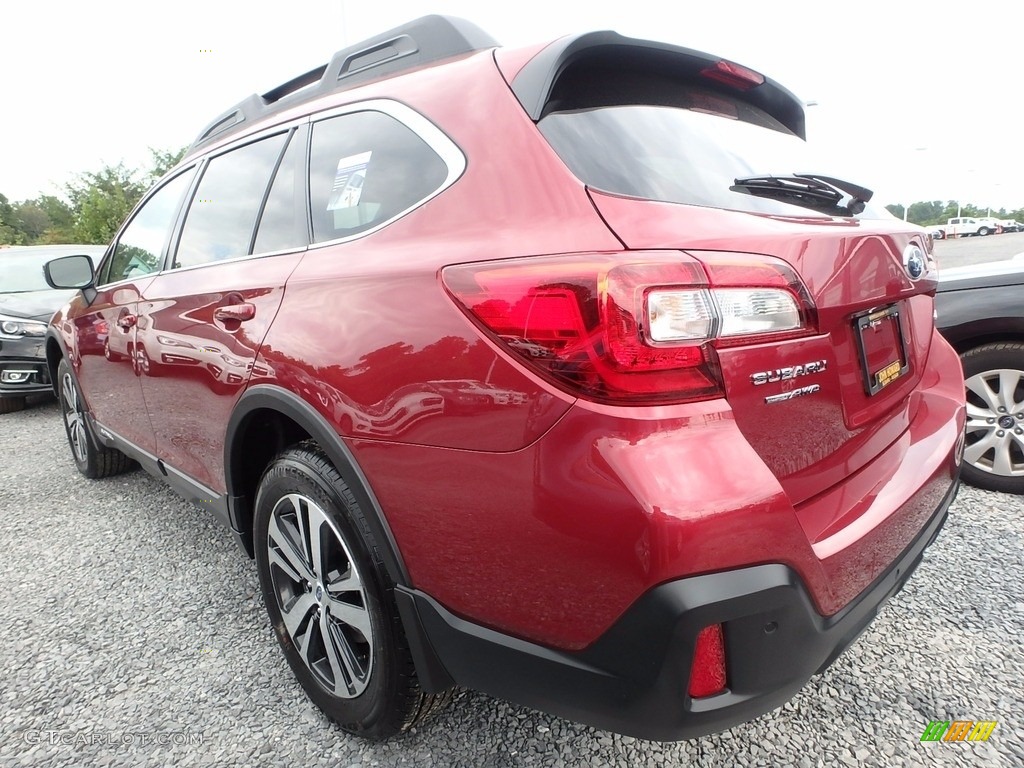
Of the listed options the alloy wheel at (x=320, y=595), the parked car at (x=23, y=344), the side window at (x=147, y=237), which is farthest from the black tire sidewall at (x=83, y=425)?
the alloy wheel at (x=320, y=595)

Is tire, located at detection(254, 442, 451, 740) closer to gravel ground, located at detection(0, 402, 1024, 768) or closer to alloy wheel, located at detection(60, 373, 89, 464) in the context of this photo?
gravel ground, located at detection(0, 402, 1024, 768)

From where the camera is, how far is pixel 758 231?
1258 millimetres

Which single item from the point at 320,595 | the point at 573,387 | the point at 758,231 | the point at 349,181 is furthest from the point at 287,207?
the point at 758,231

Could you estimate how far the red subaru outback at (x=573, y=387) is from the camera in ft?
3.64

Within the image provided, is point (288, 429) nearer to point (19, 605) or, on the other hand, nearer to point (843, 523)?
point (843, 523)

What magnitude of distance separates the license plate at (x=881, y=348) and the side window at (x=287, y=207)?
1.50m

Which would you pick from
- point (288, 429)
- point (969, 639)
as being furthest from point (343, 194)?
point (969, 639)

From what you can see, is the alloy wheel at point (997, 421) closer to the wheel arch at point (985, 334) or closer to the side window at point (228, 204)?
the wheel arch at point (985, 334)

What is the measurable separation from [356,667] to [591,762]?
0.67m

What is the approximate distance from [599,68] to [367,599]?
1387 millimetres

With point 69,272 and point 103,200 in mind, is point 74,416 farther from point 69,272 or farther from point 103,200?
point 103,200

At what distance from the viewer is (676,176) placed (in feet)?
4.59

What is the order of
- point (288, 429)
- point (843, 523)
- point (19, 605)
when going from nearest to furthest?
1. point (843, 523)
2. point (288, 429)
3. point (19, 605)

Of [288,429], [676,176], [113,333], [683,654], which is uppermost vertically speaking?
[676,176]
